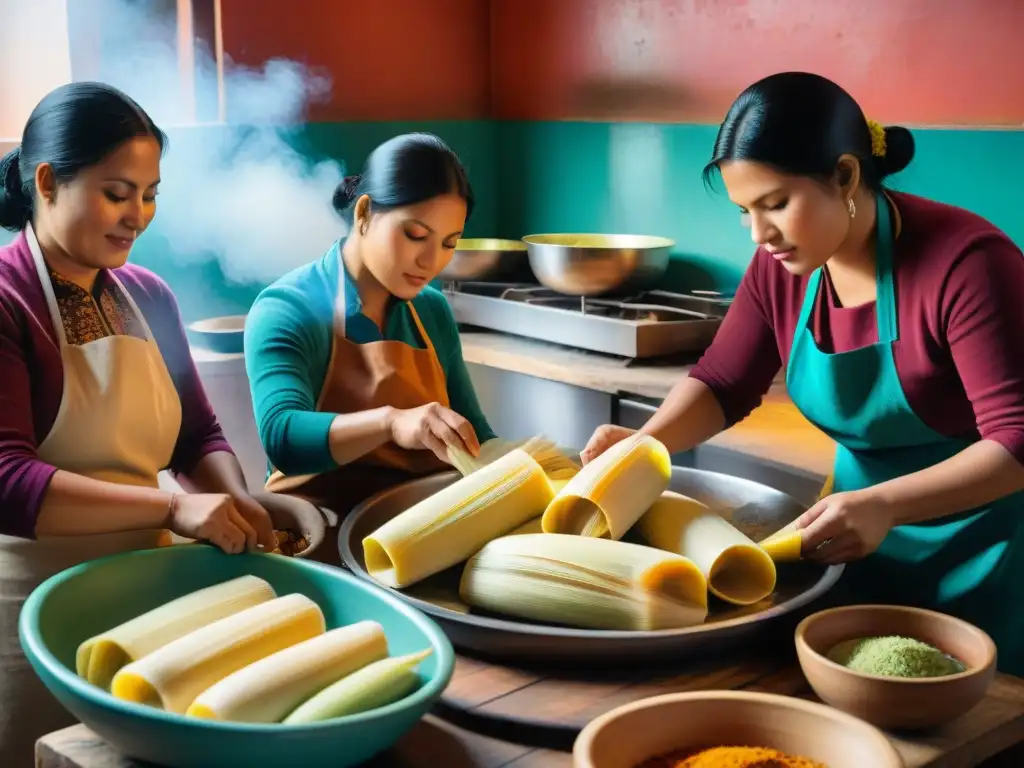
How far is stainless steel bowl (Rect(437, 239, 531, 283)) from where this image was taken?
336 centimetres

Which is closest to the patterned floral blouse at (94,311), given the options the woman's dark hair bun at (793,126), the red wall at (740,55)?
the woman's dark hair bun at (793,126)

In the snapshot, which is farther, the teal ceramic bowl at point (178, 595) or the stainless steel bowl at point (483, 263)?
the stainless steel bowl at point (483, 263)

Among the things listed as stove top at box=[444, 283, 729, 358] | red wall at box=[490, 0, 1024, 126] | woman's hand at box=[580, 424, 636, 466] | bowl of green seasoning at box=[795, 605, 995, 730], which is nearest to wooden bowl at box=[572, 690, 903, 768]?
bowl of green seasoning at box=[795, 605, 995, 730]

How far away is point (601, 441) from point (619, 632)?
1.79ft

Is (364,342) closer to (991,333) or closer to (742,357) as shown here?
(742,357)

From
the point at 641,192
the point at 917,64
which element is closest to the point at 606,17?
the point at 641,192

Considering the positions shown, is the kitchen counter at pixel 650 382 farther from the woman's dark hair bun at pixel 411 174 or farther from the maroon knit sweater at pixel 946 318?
the woman's dark hair bun at pixel 411 174

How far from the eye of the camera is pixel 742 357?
6.20 ft

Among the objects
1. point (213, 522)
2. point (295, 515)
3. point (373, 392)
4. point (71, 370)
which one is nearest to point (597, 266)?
point (373, 392)

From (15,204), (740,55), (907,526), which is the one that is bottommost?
(907,526)

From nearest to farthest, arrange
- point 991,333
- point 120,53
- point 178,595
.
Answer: point 178,595 < point 991,333 < point 120,53

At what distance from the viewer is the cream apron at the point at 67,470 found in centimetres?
150

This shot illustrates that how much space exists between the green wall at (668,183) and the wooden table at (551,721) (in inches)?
66.8

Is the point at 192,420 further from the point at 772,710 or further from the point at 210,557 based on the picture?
the point at 772,710
